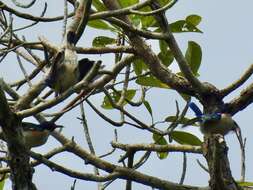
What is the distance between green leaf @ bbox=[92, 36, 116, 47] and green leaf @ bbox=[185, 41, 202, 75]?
0.52 m

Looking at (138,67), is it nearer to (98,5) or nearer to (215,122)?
(98,5)

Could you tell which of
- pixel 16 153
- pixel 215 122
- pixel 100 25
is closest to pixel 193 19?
pixel 100 25

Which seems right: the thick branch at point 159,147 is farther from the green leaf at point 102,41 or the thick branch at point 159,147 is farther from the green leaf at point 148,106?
the green leaf at point 102,41

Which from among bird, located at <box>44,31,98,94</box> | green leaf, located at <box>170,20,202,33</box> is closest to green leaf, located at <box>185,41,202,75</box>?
green leaf, located at <box>170,20,202,33</box>

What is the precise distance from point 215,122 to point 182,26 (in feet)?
2.06

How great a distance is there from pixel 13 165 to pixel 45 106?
0.27 m

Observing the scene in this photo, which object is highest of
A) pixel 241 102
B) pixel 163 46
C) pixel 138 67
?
pixel 163 46

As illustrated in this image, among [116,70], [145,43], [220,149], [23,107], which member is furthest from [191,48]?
[23,107]

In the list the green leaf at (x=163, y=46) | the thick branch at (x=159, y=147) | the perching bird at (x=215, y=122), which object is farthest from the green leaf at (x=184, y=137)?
the green leaf at (x=163, y=46)

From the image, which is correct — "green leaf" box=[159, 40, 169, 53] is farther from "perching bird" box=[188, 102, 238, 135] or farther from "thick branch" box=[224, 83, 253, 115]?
"thick branch" box=[224, 83, 253, 115]

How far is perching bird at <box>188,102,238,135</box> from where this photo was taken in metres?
3.49

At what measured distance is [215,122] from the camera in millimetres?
3764

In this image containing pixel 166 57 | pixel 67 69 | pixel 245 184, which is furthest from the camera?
pixel 166 57

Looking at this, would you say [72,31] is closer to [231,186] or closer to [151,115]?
[231,186]
